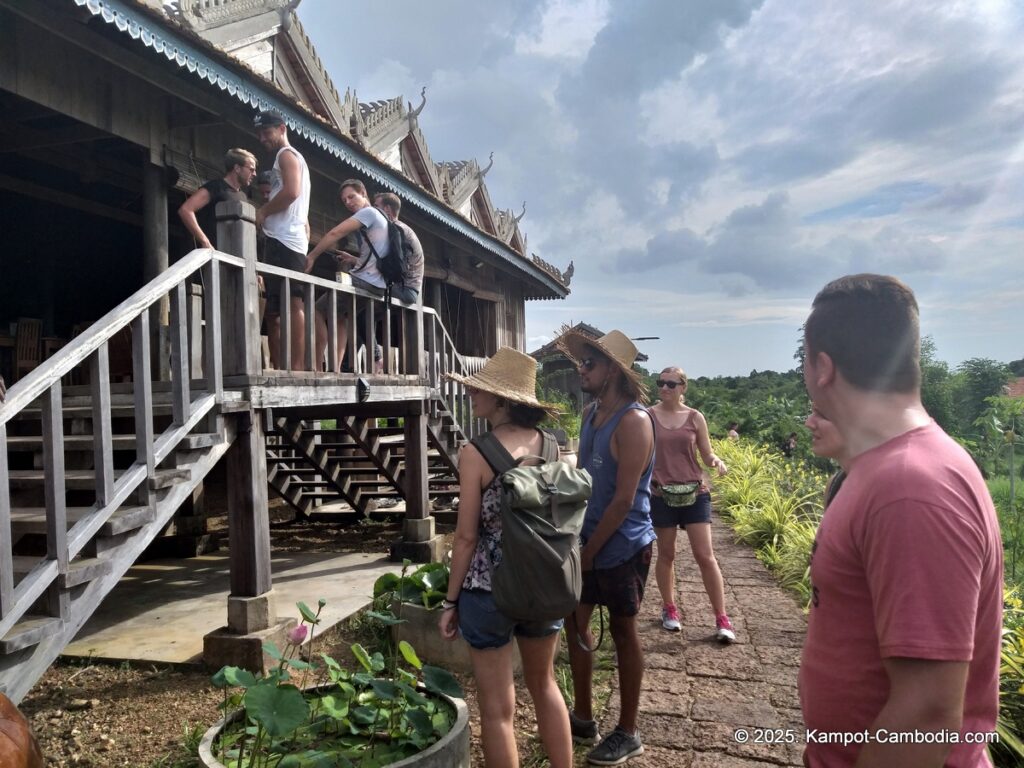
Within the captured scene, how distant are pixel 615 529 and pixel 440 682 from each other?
0.91 m

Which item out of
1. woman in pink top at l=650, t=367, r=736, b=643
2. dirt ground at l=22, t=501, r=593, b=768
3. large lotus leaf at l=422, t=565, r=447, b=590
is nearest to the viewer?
dirt ground at l=22, t=501, r=593, b=768

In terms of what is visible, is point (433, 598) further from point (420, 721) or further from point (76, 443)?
point (76, 443)

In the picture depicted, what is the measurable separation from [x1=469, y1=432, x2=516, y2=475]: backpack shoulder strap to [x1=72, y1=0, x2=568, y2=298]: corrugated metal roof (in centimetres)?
296

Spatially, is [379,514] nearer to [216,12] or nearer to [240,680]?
[216,12]

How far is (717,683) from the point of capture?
3988mm

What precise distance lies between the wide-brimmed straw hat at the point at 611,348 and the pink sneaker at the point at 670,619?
7.45 feet

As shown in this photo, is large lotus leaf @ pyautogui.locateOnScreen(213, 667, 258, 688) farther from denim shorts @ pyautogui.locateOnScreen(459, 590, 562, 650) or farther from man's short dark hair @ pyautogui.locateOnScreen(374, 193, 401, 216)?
man's short dark hair @ pyautogui.locateOnScreen(374, 193, 401, 216)

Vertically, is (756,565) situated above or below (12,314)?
below

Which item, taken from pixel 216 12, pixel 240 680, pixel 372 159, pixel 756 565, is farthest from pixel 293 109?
pixel 756 565

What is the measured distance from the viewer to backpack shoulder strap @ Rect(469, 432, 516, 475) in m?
2.50

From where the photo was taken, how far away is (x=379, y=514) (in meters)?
9.16

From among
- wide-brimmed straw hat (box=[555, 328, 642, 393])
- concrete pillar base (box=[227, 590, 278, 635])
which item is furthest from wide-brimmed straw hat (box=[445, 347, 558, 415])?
concrete pillar base (box=[227, 590, 278, 635])

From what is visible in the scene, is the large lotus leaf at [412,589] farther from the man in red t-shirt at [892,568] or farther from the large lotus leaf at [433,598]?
the man in red t-shirt at [892,568]

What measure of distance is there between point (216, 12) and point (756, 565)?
763 cm
